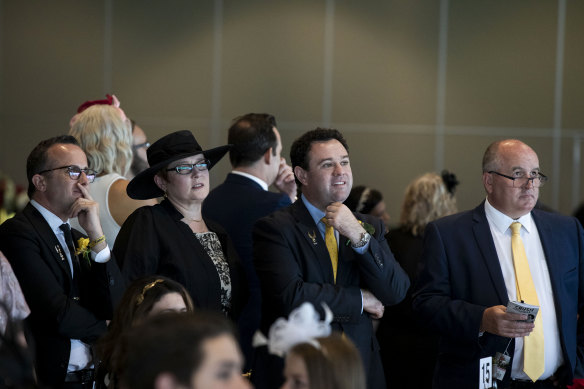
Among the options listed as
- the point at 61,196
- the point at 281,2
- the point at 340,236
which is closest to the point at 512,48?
the point at 281,2

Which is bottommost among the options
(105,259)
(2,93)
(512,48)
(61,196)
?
(105,259)

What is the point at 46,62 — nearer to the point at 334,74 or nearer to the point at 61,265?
the point at 334,74

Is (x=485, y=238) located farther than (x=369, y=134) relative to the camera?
No

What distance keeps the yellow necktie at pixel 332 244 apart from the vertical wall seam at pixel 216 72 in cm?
481

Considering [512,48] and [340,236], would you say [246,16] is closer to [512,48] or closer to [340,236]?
[512,48]

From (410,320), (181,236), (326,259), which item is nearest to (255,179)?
(181,236)

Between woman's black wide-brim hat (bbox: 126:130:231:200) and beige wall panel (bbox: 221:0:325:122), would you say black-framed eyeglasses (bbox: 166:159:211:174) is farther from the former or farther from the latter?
beige wall panel (bbox: 221:0:325:122)

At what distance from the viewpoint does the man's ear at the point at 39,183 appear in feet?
10.8

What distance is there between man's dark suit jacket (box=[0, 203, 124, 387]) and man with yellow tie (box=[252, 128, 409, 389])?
64 centimetres

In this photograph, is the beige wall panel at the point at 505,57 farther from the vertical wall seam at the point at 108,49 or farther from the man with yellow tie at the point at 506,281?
the man with yellow tie at the point at 506,281

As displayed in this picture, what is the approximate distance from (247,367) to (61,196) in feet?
4.31

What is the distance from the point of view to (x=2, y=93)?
798 centimetres

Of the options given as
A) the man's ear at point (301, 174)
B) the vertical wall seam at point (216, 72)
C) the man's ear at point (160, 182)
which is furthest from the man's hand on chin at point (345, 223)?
the vertical wall seam at point (216, 72)

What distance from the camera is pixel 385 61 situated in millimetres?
8156
